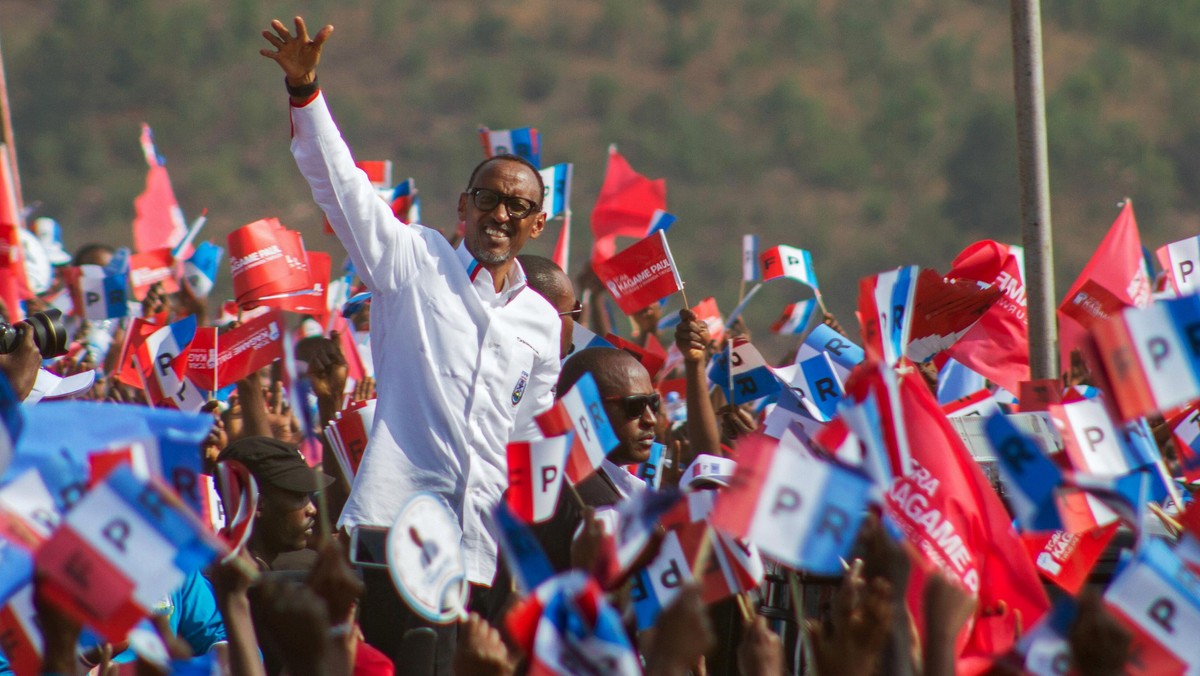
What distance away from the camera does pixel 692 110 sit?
145ft

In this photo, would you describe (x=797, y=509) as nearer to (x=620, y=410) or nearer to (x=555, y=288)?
(x=620, y=410)

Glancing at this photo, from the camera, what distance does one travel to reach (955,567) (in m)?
3.44

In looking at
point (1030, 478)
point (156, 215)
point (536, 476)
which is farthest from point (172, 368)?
point (1030, 478)

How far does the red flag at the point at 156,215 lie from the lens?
882 centimetres

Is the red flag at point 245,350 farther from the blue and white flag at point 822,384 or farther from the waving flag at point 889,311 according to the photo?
the waving flag at point 889,311

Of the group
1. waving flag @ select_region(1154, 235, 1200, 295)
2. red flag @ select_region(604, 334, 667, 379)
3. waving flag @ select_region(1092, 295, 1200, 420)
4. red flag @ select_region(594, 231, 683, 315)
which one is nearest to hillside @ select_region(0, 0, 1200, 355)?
red flag @ select_region(604, 334, 667, 379)

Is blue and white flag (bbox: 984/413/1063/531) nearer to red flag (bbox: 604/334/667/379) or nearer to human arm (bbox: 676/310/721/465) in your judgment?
human arm (bbox: 676/310/721/465)

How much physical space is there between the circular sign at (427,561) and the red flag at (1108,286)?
2693 mm

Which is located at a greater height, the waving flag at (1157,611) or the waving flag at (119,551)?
the waving flag at (119,551)

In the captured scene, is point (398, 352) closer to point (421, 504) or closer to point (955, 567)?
point (421, 504)

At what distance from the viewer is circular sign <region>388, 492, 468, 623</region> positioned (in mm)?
3090

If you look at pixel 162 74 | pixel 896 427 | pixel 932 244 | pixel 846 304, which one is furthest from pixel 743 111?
pixel 896 427

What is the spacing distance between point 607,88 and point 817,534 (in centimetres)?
4183

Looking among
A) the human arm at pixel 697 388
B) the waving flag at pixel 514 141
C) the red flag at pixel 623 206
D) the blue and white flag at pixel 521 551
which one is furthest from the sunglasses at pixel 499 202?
the red flag at pixel 623 206
